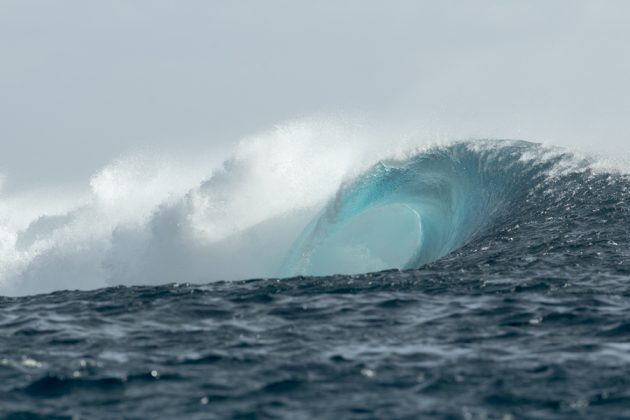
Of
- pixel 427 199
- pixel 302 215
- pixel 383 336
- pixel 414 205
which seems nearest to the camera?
pixel 383 336

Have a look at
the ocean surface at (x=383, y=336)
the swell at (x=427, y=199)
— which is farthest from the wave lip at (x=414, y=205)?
the ocean surface at (x=383, y=336)

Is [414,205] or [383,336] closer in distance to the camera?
[383,336]

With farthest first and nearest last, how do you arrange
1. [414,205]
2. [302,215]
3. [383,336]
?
1. [302,215]
2. [414,205]
3. [383,336]

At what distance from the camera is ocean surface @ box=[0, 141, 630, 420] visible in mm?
18453

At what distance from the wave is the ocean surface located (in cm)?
318

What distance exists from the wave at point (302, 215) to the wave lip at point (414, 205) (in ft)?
0.21

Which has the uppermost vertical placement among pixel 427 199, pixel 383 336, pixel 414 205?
pixel 427 199

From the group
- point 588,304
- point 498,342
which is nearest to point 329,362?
point 498,342

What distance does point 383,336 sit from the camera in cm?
2291

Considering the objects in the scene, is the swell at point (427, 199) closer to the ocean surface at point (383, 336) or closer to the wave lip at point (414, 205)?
the wave lip at point (414, 205)

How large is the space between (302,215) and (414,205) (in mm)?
5927

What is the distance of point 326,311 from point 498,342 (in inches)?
201

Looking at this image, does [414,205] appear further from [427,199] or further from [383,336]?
[383,336]

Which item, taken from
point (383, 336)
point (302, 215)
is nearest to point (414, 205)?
point (302, 215)
